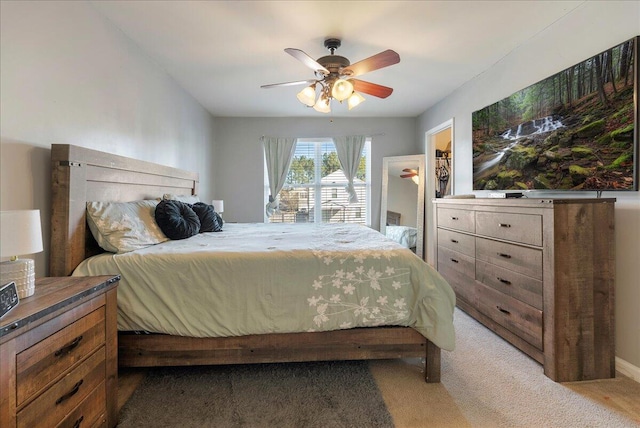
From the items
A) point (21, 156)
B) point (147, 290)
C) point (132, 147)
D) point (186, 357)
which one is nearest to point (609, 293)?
point (186, 357)

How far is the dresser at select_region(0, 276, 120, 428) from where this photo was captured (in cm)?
90

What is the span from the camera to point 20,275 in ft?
3.64

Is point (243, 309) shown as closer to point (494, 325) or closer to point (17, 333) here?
point (17, 333)

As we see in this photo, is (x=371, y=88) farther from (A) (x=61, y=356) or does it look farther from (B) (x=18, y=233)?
(A) (x=61, y=356)

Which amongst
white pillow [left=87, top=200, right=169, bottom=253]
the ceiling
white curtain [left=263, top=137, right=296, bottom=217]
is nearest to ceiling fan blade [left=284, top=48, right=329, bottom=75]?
the ceiling

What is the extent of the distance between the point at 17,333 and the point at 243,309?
3.10 feet

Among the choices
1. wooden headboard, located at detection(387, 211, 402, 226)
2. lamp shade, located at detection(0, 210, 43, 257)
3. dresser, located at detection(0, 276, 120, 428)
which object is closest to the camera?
dresser, located at detection(0, 276, 120, 428)

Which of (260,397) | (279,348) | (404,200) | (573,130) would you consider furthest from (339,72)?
(404,200)

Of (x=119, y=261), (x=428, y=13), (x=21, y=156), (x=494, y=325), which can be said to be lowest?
(x=494, y=325)

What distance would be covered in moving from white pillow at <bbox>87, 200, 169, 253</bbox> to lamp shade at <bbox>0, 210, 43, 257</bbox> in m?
0.71

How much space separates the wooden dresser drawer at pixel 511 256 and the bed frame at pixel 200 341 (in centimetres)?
83

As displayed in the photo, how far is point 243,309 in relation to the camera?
66.9 inches

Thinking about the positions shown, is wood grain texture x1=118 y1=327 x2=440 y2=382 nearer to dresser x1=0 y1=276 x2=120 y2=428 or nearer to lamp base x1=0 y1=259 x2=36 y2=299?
dresser x1=0 y1=276 x2=120 y2=428

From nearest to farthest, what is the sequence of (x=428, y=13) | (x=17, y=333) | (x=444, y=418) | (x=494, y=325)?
(x=17, y=333)
(x=444, y=418)
(x=428, y=13)
(x=494, y=325)
